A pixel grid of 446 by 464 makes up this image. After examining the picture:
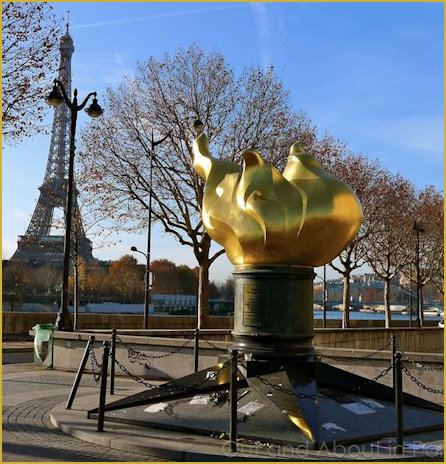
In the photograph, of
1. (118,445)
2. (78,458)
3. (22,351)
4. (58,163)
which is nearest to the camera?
(78,458)

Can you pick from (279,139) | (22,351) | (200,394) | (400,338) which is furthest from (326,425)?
(400,338)

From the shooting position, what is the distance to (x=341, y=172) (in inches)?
1464

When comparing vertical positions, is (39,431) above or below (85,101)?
below

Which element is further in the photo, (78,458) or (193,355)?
(193,355)

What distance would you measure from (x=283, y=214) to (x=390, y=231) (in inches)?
1399

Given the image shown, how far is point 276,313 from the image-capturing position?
30.9ft

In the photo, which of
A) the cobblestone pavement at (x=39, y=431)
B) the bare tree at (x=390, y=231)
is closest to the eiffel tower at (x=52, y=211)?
the bare tree at (x=390, y=231)

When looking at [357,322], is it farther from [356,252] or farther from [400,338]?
[400,338]

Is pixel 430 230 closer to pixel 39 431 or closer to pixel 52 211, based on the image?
pixel 39 431

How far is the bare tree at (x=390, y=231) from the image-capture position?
40625mm

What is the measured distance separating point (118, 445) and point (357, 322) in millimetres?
44749

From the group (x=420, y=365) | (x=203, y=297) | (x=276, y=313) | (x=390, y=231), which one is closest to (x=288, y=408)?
(x=276, y=313)

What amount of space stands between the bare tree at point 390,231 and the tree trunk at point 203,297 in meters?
15.8

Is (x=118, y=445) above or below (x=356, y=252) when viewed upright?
below
